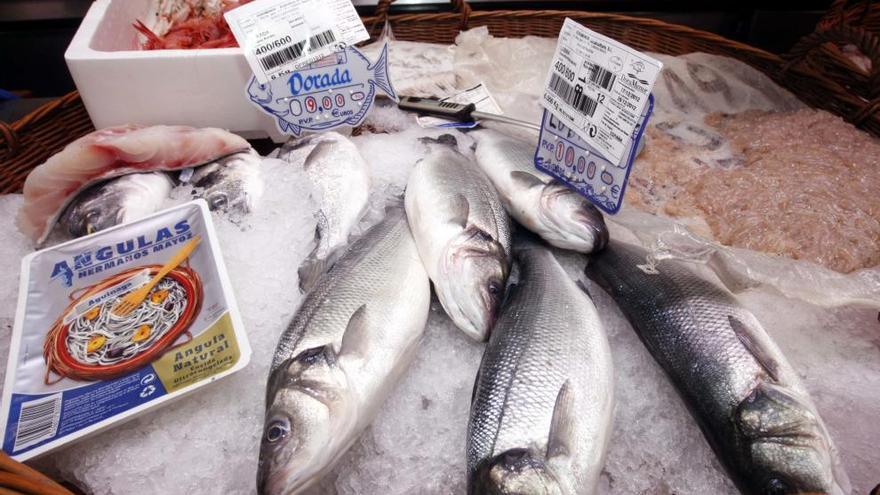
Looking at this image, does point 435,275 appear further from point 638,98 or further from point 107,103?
point 107,103

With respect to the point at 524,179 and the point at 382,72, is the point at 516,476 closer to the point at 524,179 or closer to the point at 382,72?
the point at 524,179

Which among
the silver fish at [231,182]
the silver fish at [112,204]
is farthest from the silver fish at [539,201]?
the silver fish at [112,204]

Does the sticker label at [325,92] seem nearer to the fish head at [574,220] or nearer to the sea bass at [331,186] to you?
the sea bass at [331,186]

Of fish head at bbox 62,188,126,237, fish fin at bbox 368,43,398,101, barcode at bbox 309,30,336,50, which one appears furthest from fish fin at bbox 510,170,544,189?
fish head at bbox 62,188,126,237

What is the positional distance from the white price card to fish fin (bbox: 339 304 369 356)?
892 mm

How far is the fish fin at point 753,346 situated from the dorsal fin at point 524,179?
60 cm

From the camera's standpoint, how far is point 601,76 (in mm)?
1255

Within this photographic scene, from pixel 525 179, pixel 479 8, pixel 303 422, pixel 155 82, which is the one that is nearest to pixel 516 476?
pixel 303 422

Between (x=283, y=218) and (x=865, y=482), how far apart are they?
1515 millimetres

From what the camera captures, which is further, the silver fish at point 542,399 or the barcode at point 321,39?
the barcode at point 321,39

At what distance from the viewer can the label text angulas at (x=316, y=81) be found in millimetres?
1652

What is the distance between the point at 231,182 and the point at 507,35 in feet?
4.68

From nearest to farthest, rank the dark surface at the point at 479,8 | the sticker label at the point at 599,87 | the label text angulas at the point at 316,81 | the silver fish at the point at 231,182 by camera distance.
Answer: the sticker label at the point at 599,87 → the silver fish at the point at 231,182 → the label text angulas at the point at 316,81 → the dark surface at the point at 479,8

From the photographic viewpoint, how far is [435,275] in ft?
4.13
